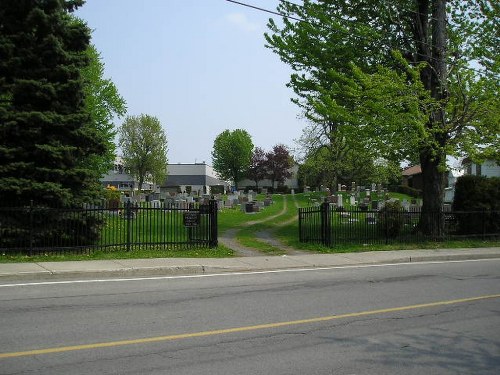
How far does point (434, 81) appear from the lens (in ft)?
73.7

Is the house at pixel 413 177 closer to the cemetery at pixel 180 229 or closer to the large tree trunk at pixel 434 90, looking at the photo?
the cemetery at pixel 180 229

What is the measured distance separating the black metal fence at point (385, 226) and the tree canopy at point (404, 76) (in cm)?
83

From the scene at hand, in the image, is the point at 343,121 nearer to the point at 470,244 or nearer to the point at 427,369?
the point at 470,244

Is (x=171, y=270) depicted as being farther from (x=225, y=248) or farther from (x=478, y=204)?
(x=478, y=204)

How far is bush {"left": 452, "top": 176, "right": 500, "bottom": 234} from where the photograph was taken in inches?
894

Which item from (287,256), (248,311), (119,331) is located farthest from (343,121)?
(119,331)

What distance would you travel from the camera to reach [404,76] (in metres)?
19.8

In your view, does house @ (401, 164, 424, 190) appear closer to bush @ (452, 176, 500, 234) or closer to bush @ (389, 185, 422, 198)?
bush @ (389, 185, 422, 198)

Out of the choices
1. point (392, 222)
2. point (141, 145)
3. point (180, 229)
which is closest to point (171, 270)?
point (180, 229)

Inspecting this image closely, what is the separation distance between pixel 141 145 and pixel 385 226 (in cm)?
5158

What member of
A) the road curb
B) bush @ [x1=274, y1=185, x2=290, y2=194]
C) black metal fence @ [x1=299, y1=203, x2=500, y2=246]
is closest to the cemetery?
black metal fence @ [x1=299, y1=203, x2=500, y2=246]

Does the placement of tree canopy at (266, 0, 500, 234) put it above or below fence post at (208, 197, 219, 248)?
above

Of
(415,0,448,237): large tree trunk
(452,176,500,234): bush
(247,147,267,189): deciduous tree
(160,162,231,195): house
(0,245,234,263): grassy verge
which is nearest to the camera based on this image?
(0,245,234,263): grassy verge

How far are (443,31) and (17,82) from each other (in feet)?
54.5
